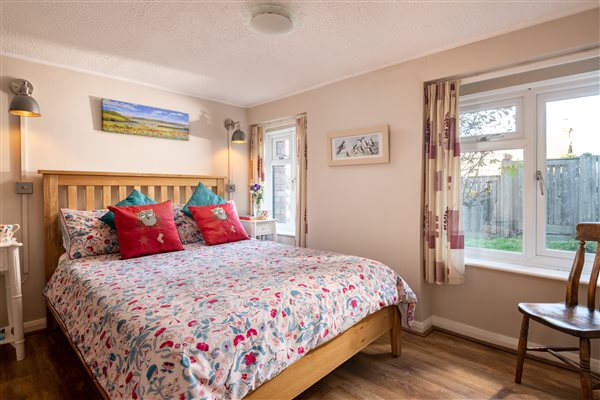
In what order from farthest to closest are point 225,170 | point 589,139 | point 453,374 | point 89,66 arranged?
point 225,170, point 89,66, point 589,139, point 453,374

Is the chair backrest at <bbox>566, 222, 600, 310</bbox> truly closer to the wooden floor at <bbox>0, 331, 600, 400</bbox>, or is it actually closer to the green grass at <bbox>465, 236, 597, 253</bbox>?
the green grass at <bbox>465, 236, 597, 253</bbox>

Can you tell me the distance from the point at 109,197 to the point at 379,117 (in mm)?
2652

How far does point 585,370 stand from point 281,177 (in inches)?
130

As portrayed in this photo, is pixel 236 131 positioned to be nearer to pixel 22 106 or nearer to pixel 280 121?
pixel 280 121

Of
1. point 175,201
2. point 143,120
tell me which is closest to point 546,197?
point 175,201

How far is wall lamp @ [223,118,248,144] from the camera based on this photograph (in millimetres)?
3705

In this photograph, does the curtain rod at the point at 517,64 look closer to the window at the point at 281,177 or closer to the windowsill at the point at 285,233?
the window at the point at 281,177

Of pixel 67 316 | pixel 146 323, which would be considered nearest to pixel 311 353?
pixel 146 323

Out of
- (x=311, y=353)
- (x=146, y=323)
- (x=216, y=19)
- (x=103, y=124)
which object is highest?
(x=216, y=19)

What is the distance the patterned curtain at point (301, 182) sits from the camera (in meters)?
3.57

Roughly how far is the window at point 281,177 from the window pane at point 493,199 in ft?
6.53

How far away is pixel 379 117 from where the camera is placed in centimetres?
290

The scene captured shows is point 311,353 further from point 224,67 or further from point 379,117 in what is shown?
point 224,67

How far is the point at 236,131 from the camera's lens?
3.74m
